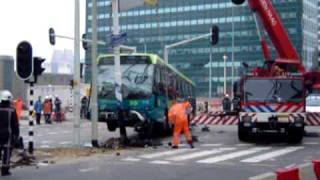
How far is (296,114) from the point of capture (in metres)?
23.3

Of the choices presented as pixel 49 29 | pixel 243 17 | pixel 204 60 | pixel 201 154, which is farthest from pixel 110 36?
pixel 204 60

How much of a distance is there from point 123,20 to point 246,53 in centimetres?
2887

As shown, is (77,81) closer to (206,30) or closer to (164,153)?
(164,153)


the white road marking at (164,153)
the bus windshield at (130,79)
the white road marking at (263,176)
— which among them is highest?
the bus windshield at (130,79)

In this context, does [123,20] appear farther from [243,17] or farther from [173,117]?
[173,117]

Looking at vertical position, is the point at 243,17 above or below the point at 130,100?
above

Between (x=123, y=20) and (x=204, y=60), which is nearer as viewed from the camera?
(x=123, y=20)

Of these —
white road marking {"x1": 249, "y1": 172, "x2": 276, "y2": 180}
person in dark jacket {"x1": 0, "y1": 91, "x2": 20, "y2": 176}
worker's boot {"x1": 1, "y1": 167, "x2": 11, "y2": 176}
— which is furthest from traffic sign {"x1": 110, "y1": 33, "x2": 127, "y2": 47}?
white road marking {"x1": 249, "y1": 172, "x2": 276, "y2": 180}

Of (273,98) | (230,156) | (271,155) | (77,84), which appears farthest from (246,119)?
(77,84)

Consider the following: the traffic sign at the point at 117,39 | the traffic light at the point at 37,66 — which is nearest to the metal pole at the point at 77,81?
the traffic sign at the point at 117,39

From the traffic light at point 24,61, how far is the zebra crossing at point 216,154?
391 centimetres

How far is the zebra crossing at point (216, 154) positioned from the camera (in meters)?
17.6

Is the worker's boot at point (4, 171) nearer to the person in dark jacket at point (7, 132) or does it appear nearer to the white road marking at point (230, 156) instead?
the person in dark jacket at point (7, 132)

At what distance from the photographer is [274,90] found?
2347 centimetres
